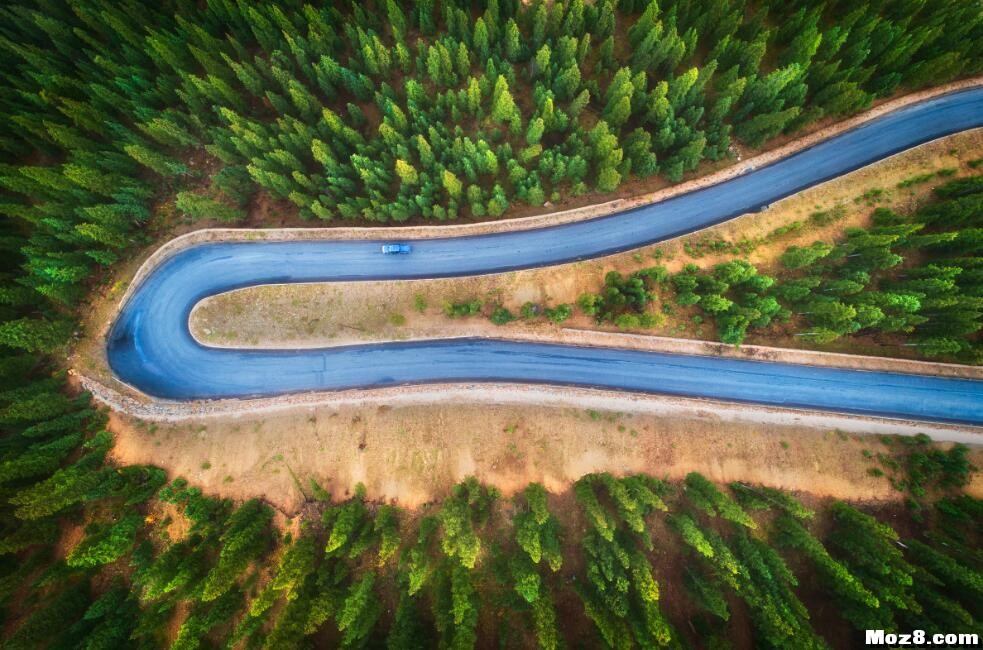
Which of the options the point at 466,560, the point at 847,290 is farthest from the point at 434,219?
the point at 847,290

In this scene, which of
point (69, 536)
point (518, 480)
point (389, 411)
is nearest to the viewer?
point (69, 536)

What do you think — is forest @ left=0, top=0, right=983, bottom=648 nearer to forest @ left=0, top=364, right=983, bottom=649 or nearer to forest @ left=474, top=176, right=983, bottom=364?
forest @ left=0, top=364, right=983, bottom=649

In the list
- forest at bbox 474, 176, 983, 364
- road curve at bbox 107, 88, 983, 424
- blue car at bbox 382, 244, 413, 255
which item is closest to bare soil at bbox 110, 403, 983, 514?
road curve at bbox 107, 88, 983, 424

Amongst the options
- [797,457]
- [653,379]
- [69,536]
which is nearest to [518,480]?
[653,379]

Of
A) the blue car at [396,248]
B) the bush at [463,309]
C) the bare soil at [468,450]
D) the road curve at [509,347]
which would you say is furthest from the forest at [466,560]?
the blue car at [396,248]

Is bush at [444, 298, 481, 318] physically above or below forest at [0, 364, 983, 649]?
above

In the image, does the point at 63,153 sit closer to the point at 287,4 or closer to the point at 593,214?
the point at 287,4

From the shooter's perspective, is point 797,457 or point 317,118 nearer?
point 797,457
